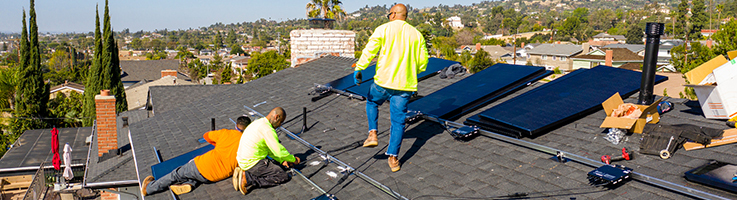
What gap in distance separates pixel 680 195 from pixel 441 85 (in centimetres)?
597

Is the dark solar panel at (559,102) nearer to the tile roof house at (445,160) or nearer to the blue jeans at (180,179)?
the tile roof house at (445,160)

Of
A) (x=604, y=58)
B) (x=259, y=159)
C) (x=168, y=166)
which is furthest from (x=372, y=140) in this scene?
(x=604, y=58)

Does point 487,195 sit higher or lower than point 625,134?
lower

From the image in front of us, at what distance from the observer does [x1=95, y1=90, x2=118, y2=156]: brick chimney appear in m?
12.7

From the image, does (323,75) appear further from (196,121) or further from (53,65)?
(53,65)

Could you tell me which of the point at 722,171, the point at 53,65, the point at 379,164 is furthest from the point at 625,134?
the point at 53,65

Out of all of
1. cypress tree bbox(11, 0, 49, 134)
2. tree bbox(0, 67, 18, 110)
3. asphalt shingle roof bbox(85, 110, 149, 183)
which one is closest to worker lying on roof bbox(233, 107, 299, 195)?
asphalt shingle roof bbox(85, 110, 149, 183)

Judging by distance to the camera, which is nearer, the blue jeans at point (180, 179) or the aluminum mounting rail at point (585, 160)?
the aluminum mounting rail at point (585, 160)

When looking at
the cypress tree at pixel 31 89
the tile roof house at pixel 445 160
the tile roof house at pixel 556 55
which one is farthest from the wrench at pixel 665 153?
the tile roof house at pixel 556 55

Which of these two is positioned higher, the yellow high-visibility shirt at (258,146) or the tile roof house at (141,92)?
the yellow high-visibility shirt at (258,146)

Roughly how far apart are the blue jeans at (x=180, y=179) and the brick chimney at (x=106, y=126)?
7727mm

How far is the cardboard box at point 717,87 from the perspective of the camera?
5266 mm

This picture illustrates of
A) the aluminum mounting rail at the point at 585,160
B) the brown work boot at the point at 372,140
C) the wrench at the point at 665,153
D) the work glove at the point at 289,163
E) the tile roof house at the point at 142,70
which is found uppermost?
the wrench at the point at 665,153

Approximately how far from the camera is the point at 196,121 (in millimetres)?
10820
